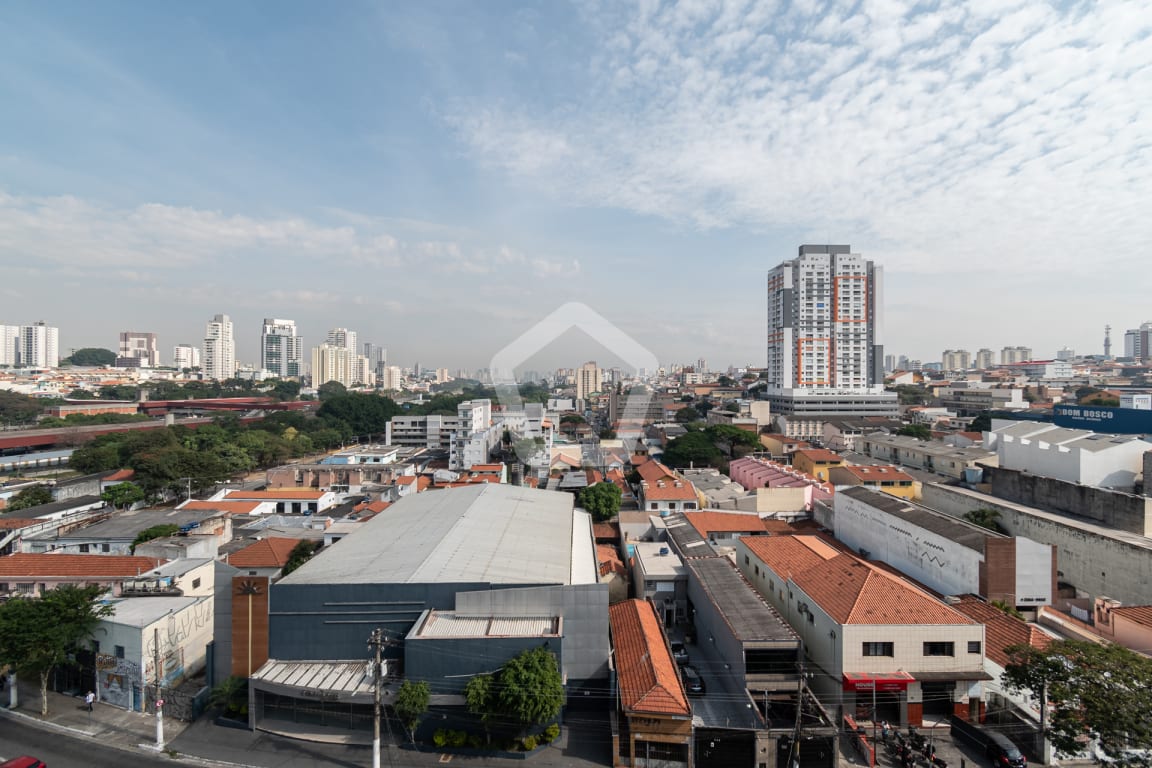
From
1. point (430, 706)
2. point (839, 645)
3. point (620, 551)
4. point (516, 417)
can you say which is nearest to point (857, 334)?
point (516, 417)

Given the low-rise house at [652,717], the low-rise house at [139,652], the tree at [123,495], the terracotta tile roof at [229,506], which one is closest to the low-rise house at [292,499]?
the terracotta tile roof at [229,506]

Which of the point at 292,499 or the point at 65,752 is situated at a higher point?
the point at 292,499

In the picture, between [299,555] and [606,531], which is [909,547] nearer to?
[606,531]

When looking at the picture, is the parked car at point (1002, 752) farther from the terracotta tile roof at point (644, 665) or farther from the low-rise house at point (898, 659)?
the terracotta tile roof at point (644, 665)

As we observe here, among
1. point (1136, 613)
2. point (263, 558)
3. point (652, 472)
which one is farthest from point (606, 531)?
point (1136, 613)

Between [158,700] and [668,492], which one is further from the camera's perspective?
[668,492]

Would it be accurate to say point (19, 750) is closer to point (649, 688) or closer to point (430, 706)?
point (430, 706)

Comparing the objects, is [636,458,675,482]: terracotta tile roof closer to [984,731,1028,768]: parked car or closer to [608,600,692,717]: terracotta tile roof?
[608,600,692,717]: terracotta tile roof
